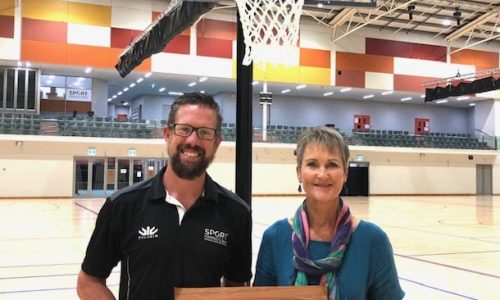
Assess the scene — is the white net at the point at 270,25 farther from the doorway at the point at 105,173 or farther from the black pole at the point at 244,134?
the doorway at the point at 105,173

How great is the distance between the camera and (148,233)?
8.06 feet

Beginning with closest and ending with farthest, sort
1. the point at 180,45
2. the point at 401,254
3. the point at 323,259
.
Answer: the point at 323,259, the point at 401,254, the point at 180,45

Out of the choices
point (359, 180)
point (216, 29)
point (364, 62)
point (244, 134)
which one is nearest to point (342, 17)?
point (364, 62)

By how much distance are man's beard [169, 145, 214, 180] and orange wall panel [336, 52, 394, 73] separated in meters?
28.5

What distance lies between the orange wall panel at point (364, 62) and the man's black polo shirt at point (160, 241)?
28.4 m

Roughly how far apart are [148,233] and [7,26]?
2485 centimetres

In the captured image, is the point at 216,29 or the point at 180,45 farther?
the point at 216,29

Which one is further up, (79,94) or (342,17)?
(342,17)

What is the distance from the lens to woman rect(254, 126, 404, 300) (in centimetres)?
218

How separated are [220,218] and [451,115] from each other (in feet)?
126

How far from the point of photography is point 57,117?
84.3 feet

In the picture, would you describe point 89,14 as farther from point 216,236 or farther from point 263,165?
point 216,236

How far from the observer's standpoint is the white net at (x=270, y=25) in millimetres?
4539

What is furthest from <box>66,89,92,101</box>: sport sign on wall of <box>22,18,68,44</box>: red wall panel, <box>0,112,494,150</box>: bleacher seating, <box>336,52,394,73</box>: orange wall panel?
<box>336,52,394,73</box>: orange wall panel
